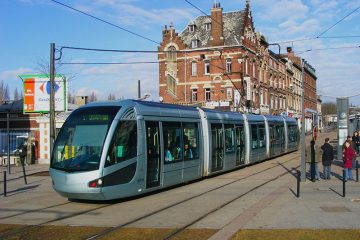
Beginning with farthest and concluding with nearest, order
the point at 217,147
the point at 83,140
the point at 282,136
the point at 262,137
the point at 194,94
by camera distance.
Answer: the point at 194,94 < the point at 282,136 < the point at 262,137 < the point at 217,147 < the point at 83,140

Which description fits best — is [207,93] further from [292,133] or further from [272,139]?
[272,139]

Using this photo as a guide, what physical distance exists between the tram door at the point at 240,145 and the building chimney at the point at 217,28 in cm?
3367

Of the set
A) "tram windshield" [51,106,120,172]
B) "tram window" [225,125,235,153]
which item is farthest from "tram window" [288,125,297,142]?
"tram windshield" [51,106,120,172]

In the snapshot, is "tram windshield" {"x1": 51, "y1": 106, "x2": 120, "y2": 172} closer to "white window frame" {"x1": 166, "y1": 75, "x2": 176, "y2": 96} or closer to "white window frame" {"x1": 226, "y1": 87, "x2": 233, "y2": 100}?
"white window frame" {"x1": 226, "y1": 87, "x2": 233, "y2": 100}

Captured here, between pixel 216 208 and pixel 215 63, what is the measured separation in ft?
150

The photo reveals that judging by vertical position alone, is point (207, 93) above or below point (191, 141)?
above

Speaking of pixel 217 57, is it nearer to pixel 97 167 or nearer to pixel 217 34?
pixel 217 34

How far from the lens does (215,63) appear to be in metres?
56.9

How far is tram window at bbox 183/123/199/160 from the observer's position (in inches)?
663

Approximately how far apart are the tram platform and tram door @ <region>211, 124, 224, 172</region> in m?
2.08

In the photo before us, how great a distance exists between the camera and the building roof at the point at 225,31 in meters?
56.8

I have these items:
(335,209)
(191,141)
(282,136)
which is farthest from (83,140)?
(282,136)

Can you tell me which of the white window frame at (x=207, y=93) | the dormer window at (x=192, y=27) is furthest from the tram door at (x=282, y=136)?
the dormer window at (x=192, y=27)

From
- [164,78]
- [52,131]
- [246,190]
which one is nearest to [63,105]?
[52,131]
